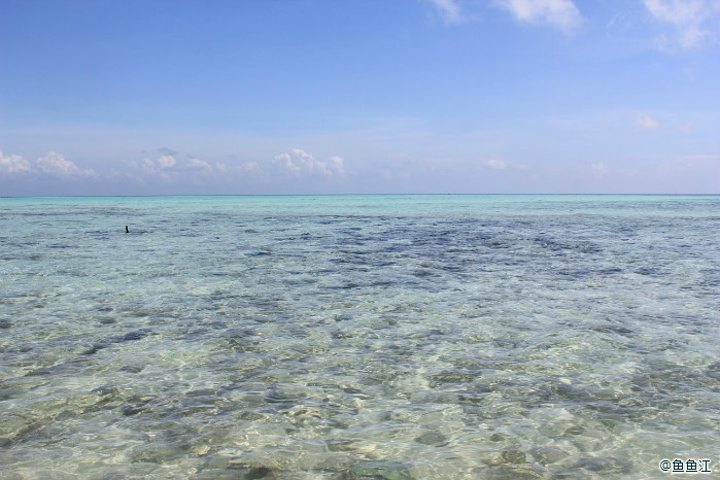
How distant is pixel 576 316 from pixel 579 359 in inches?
108

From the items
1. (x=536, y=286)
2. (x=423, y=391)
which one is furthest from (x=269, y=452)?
(x=536, y=286)

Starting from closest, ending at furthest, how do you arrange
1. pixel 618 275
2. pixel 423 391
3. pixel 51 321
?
pixel 423 391 < pixel 51 321 < pixel 618 275

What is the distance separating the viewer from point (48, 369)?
275 inches

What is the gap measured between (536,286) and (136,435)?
10506mm

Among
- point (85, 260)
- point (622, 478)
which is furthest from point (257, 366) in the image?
point (85, 260)

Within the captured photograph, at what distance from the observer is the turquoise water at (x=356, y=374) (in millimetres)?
4738

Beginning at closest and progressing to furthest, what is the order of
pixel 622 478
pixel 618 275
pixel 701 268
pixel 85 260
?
pixel 622 478 → pixel 618 275 → pixel 701 268 → pixel 85 260

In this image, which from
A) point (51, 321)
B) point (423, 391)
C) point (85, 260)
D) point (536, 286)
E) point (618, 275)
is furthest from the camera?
point (85, 260)

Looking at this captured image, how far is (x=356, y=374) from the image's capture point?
6.87 m

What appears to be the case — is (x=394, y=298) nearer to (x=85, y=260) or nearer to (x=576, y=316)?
(x=576, y=316)

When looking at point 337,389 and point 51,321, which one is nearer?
point 337,389

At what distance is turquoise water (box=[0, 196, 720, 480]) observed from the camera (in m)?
4.74

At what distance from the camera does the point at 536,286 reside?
42.5 ft

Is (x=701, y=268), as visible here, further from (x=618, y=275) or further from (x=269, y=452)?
(x=269, y=452)
